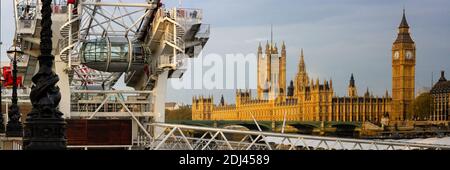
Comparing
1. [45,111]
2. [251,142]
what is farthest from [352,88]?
[45,111]

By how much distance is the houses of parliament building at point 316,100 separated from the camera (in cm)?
15638

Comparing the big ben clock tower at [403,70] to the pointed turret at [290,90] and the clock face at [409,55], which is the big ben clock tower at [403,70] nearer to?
the clock face at [409,55]

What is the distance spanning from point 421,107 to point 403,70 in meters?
13.1

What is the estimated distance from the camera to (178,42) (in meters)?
34.7

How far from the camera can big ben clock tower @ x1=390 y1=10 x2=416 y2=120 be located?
538 feet

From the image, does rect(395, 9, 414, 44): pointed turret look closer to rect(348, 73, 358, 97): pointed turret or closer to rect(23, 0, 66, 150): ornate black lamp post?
rect(348, 73, 358, 97): pointed turret

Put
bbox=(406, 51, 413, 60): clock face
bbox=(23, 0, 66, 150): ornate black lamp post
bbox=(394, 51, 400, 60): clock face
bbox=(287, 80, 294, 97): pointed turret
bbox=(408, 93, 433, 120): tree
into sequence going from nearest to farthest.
Answer: bbox=(23, 0, 66, 150): ornate black lamp post
bbox=(408, 93, 433, 120): tree
bbox=(406, 51, 413, 60): clock face
bbox=(394, 51, 400, 60): clock face
bbox=(287, 80, 294, 97): pointed turret

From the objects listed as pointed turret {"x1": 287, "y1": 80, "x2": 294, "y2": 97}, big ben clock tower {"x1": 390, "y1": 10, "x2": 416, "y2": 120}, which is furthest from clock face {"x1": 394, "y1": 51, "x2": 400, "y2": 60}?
pointed turret {"x1": 287, "y1": 80, "x2": 294, "y2": 97}

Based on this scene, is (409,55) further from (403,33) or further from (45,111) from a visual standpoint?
(45,111)

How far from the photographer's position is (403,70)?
16912cm

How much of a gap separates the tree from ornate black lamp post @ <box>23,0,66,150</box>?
14546cm

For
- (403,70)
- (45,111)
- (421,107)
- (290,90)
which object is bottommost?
(421,107)

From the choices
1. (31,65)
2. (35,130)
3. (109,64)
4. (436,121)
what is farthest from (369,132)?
(35,130)
